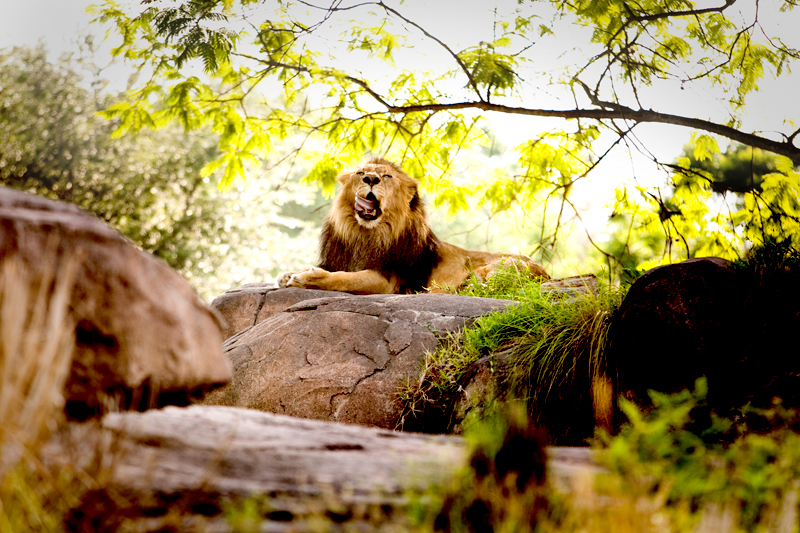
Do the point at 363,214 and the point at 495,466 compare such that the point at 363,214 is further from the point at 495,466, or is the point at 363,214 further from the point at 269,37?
the point at 495,466

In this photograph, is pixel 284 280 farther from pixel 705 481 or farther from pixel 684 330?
pixel 705 481

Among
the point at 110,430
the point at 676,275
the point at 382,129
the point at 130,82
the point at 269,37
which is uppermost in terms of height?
the point at 130,82

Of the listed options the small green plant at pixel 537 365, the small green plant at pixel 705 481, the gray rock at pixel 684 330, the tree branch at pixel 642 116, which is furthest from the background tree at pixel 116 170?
the small green plant at pixel 705 481

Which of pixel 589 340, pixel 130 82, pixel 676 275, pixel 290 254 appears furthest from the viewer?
pixel 290 254

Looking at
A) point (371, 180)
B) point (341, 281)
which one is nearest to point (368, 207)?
point (371, 180)

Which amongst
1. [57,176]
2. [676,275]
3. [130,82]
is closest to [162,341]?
[676,275]

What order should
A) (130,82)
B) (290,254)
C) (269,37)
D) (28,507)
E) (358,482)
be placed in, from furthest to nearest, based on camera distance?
(290,254) → (130,82) → (269,37) → (358,482) → (28,507)

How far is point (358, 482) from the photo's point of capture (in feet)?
5.70

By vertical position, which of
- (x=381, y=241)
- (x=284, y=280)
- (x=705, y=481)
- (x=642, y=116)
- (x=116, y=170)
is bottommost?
(x=705, y=481)

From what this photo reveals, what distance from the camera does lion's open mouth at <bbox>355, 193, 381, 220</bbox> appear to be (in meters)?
6.86

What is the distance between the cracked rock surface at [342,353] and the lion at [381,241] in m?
1.12

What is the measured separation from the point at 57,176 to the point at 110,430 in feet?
54.6

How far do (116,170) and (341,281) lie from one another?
43.2ft

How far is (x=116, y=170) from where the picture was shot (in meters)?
17.4
